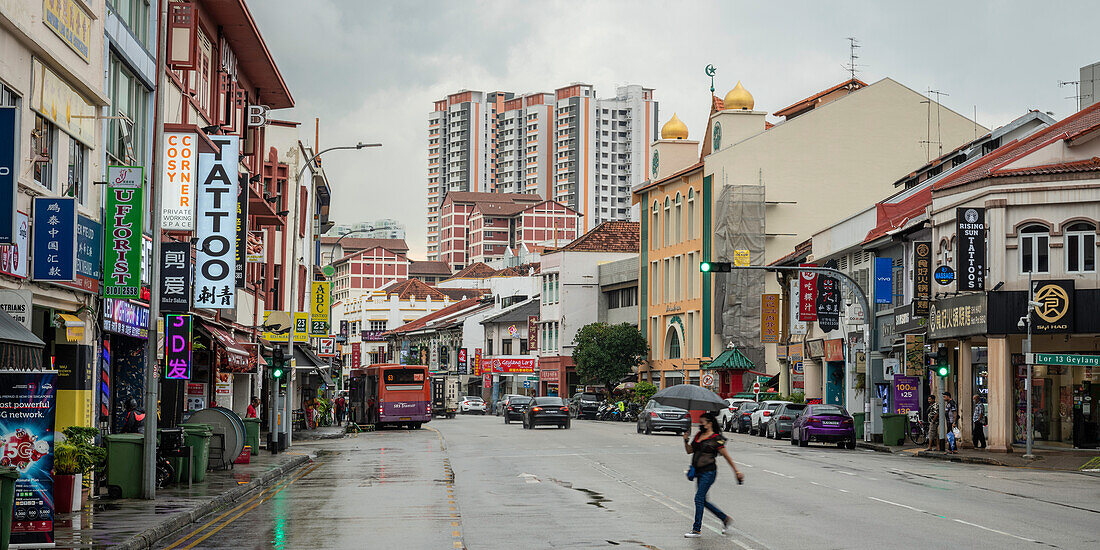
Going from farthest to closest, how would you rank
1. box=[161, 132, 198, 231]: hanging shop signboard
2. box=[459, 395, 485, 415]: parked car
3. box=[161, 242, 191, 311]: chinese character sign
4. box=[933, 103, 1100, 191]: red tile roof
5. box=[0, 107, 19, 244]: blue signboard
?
box=[459, 395, 485, 415]: parked car, box=[933, 103, 1100, 191]: red tile roof, box=[161, 132, 198, 231]: hanging shop signboard, box=[161, 242, 191, 311]: chinese character sign, box=[0, 107, 19, 244]: blue signboard

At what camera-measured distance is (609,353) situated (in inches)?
3504

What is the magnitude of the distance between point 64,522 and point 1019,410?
102 ft

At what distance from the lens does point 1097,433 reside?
38.8 meters

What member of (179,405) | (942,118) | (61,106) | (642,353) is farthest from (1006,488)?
(642,353)

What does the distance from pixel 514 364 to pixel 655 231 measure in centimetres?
2469

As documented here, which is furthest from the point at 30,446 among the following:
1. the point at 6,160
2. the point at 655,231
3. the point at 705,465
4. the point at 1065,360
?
the point at 655,231

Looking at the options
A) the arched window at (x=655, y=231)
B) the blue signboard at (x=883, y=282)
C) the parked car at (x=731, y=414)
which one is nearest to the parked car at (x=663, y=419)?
the parked car at (x=731, y=414)

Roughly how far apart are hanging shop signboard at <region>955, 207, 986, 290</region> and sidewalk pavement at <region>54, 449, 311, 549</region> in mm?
21724

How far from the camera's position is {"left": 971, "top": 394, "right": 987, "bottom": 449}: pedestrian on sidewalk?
40094mm

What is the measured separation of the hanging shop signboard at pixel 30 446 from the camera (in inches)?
574

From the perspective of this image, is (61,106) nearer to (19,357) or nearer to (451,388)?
(19,357)

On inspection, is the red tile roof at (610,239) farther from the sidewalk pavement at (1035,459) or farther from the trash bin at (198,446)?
the trash bin at (198,446)

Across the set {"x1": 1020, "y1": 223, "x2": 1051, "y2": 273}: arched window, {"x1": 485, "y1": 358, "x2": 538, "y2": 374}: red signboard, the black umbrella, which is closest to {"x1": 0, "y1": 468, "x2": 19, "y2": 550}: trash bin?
the black umbrella

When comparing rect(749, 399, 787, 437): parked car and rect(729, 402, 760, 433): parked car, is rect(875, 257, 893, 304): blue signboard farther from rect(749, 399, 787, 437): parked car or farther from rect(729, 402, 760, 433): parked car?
rect(729, 402, 760, 433): parked car
